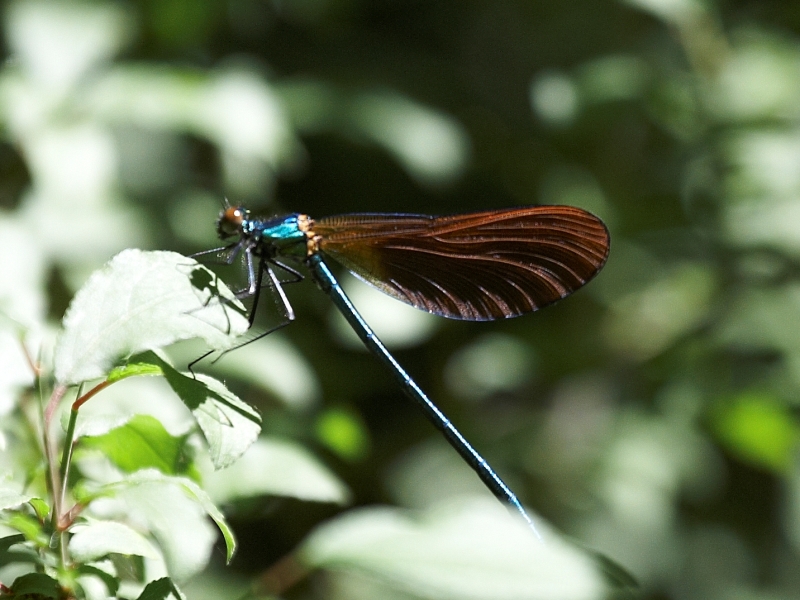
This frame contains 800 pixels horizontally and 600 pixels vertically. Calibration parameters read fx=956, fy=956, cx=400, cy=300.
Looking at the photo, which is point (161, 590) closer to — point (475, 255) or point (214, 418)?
point (214, 418)

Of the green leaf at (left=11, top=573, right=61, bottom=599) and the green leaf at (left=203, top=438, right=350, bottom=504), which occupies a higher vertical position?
the green leaf at (left=203, top=438, right=350, bottom=504)

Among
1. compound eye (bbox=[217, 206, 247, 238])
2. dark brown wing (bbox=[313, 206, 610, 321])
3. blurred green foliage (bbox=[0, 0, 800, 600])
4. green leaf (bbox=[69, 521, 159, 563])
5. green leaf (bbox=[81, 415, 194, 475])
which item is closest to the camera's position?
green leaf (bbox=[69, 521, 159, 563])

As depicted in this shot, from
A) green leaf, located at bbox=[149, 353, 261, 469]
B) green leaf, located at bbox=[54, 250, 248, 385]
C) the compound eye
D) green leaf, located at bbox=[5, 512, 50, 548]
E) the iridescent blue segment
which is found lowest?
green leaf, located at bbox=[5, 512, 50, 548]

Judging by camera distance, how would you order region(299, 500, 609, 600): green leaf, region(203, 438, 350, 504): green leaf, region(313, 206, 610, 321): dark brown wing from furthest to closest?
region(313, 206, 610, 321): dark brown wing < region(203, 438, 350, 504): green leaf < region(299, 500, 609, 600): green leaf

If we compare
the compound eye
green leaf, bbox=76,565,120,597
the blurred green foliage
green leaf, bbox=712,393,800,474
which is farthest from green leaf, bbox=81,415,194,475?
green leaf, bbox=712,393,800,474

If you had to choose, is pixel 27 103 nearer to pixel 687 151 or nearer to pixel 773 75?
pixel 687 151

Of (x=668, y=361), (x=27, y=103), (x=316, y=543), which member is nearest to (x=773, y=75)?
(x=668, y=361)

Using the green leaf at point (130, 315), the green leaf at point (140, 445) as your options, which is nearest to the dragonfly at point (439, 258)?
the green leaf at point (140, 445)

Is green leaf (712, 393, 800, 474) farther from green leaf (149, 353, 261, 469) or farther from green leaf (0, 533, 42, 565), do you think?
green leaf (0, 533, 42, 565)
